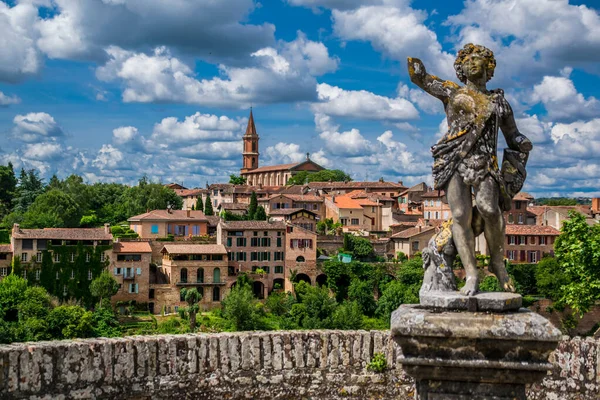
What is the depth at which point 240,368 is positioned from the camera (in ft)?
30.2

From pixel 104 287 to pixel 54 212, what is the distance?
23.8 m

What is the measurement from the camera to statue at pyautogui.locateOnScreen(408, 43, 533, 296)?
5254mm

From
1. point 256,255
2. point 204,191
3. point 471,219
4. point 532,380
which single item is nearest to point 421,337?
point 532,380

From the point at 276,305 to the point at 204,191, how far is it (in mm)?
55488

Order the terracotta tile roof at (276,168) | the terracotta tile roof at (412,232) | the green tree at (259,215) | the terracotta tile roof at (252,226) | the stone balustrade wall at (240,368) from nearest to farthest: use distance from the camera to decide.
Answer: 1. the stone balustrade wall at (240,368)
2. the terracotta tile roof at (252,226)
3. the terracotta tile roof at (412,232)
4. the green tree at (259,215)
5. the terracotta tile roof at (276,168)

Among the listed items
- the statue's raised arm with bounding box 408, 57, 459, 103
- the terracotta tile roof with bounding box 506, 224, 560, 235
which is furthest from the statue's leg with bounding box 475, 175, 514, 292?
the terracotta tile roof with bounding box 506, 224, 560, 235

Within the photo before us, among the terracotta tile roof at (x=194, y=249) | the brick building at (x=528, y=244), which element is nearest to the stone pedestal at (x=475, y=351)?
the terracotta tile roof at (x=194, y=249)

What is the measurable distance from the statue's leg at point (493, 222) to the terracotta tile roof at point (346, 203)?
246ft

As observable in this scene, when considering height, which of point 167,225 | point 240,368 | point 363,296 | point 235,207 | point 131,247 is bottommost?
point 363,296

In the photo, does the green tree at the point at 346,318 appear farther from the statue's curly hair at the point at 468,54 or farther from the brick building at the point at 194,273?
the statue's curly hair at the point at 468,54

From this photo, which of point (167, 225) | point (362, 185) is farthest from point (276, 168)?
point (167, 225)

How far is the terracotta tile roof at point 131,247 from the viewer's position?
5894 centimetres

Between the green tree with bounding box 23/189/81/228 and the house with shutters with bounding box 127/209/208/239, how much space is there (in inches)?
341

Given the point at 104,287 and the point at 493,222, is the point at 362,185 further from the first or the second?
the point at 493,222
